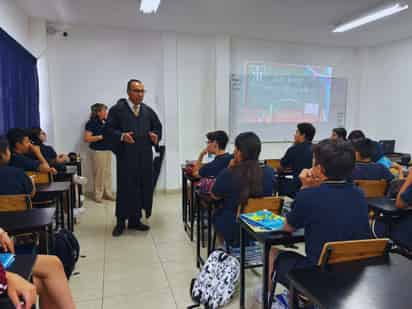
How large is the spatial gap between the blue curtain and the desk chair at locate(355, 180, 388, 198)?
11.0ft

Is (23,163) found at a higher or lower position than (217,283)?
higher

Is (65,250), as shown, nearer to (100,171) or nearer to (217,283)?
(217,283)

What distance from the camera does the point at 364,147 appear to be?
9.00ft

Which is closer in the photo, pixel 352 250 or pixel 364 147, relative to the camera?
pixel 352 250

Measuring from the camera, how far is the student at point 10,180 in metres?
2.29

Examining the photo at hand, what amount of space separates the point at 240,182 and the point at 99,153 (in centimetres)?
324

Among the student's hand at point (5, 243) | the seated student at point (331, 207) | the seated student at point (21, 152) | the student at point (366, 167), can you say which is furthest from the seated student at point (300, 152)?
the student's hand at point (5, 243)

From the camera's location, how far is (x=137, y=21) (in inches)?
181

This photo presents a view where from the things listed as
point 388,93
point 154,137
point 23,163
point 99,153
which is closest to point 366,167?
point 154,137

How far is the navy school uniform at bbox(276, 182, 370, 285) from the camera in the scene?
1398mm

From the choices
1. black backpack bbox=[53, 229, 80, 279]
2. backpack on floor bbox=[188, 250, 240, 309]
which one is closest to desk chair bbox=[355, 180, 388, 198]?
backpack on floor bbox=[188, 250, 240, 309]

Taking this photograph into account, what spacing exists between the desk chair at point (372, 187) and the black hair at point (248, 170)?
1006mm

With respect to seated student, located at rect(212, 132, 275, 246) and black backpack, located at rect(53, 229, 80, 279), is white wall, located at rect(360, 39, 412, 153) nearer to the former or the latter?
seated student, located at rect(212, 132, 275, 246)

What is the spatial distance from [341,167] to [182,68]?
14.1 feet
